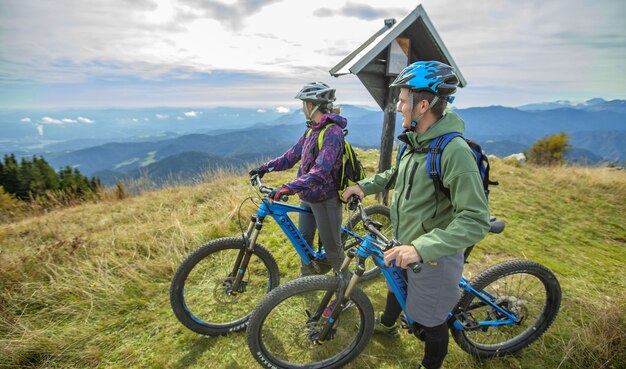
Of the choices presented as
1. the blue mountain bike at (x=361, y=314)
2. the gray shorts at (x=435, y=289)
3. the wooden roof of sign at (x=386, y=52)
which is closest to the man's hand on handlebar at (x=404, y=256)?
the blue mountain bike at (x=361, y=314)

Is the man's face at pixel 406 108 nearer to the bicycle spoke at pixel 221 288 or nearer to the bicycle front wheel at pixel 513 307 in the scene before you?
the bicycle front wheel at pixel 513 307

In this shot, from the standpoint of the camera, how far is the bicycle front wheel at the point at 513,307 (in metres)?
2.93

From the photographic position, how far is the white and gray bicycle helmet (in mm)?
3457

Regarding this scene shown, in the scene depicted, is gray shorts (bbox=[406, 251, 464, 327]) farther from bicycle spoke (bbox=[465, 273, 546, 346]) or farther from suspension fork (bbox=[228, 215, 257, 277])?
suspension fork (bbox=[228, 215, 257, 277])

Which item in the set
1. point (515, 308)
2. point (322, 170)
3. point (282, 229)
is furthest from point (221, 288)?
point (515, 308)

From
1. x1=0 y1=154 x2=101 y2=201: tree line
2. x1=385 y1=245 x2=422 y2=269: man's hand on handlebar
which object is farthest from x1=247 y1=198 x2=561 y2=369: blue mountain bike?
x1=0 y1=154 x2=101 y2=201: tree line

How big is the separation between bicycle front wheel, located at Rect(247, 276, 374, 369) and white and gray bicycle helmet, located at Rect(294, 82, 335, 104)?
80.6 inches

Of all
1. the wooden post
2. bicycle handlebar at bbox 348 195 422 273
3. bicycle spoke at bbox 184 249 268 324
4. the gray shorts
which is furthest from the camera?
the wooden post

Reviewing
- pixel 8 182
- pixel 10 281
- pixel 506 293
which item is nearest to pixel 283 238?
pixel 506 293

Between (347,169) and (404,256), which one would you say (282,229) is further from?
(404,256)

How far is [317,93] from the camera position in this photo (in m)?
3.47

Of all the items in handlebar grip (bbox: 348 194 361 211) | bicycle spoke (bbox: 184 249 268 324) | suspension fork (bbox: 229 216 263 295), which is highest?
handlebar grip (bbox: 348 194 361 211)

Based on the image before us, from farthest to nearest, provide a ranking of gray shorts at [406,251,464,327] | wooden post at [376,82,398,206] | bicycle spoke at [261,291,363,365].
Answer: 1. wooden post at [376,82,398,206]
2. bicycle spoke at [261,291,363,365]
3. gray shorts at [406,251,464,327]

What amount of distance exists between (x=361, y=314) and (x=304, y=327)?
2.03 feet
